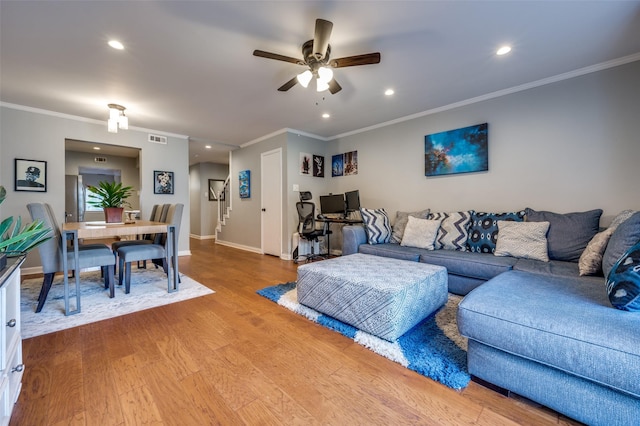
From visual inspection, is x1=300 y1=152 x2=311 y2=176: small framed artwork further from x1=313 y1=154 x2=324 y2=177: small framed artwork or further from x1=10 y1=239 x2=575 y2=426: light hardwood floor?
x1=10 y1=239 x2=575 y2=426: light hardwood floor

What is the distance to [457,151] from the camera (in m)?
3.52

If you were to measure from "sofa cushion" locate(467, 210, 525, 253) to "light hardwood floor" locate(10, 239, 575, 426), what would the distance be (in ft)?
6.32

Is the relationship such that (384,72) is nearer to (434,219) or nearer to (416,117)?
(416,117)

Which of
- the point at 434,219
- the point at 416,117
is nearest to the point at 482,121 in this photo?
the point at 416,117

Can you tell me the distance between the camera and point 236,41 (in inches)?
86.3

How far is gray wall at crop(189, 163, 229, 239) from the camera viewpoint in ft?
24.7

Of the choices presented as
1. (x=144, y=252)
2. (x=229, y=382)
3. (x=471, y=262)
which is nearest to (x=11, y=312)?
(x=229, y=382)

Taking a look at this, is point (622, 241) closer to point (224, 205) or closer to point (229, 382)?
point (229, 382)

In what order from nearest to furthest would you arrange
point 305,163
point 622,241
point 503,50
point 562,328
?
point 562,328 → point 622,241 → point 503,50 → point 305,163

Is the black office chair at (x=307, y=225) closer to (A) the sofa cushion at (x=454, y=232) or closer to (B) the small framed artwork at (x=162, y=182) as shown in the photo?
(A) the sofa cushion at (x=454, y=232)

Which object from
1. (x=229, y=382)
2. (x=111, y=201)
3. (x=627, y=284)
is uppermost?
(x=111, y=201)

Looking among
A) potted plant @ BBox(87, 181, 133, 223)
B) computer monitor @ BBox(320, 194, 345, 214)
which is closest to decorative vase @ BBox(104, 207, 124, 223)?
potted plant @ BBox(87, 181, 133, 223)

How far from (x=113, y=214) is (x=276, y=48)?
253cm

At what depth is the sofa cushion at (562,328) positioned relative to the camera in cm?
99
